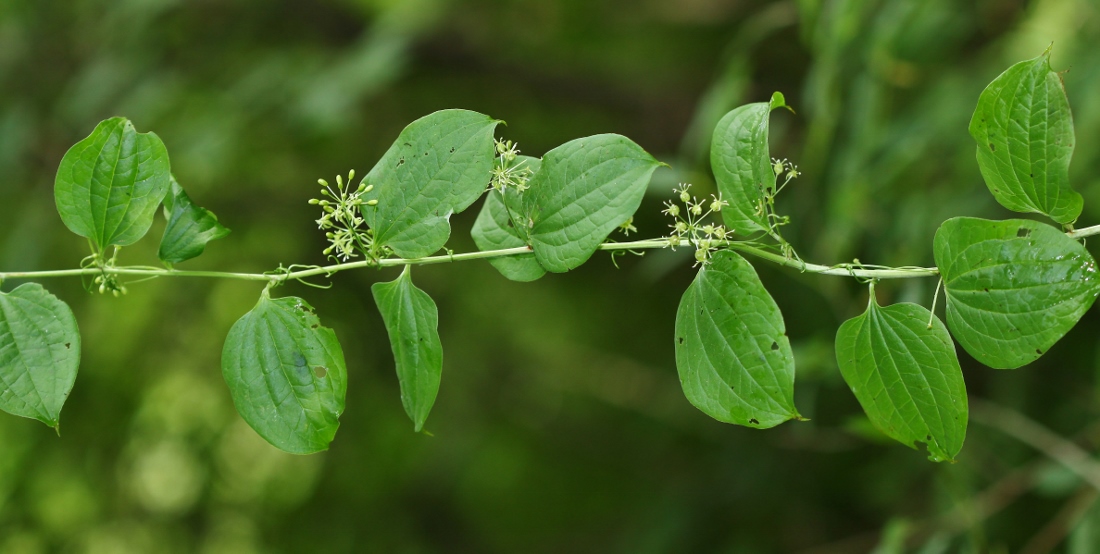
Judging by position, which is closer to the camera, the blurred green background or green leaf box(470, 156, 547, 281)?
green leaf box(470, 156, 547, 281)

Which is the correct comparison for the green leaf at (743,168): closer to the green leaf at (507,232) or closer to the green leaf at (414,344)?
the green leaf at (507,232)

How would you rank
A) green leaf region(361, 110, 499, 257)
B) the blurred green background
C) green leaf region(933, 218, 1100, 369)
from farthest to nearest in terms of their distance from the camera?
the blurred green background → green leaf region(361, 110, 499, 257) → green leaf region(933, 218, 1100, 369)

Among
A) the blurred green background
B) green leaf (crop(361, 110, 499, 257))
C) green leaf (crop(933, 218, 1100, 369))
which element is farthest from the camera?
the blurred green background

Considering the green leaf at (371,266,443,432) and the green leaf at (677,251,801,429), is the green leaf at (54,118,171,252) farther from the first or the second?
the green leaf at (677,251,801,429)

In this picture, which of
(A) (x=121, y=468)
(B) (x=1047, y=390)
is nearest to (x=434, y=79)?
(A) (x=121, y=468)

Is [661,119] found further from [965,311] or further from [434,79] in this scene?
[965,311]

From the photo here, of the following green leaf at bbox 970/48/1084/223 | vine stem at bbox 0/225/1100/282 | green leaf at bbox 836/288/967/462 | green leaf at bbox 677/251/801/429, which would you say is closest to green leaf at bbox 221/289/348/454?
vine stem at bbox 0/225/1100/282
